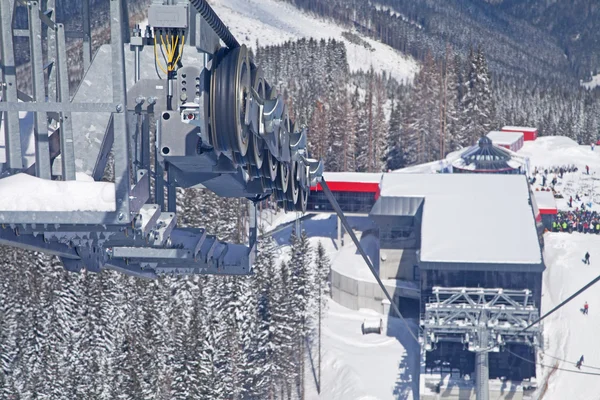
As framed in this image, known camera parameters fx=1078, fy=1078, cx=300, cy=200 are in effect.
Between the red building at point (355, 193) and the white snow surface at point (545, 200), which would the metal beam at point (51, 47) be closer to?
the white snow surface at point (545, 200)

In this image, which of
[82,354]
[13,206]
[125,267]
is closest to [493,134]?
[82,354]

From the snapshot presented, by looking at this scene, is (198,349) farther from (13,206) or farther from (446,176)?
(13,206)

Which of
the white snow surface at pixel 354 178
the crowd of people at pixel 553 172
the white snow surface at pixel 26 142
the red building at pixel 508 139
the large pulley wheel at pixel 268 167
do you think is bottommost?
the crowd of people at pixel 553 172

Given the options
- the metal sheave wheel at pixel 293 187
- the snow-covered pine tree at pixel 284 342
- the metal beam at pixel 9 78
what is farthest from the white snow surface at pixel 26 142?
the snow-covered pine tree at pixel 284 342

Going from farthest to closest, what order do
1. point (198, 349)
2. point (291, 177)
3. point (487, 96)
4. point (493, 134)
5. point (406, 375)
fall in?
point (487, 96)
point (493, 134)
point (406, 375)
point (198, 349)
point (291, 177)

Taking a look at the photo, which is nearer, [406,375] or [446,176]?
[406,375]

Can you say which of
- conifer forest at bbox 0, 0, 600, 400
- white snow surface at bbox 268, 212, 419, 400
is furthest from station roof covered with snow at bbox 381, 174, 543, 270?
conifer forest at bbox 0, 0, 600, 400
